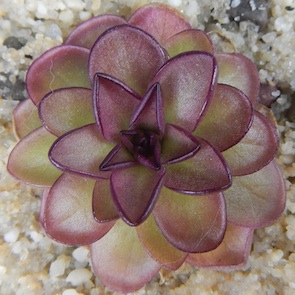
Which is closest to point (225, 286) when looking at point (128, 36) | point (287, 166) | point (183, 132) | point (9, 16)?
point (287, 166)

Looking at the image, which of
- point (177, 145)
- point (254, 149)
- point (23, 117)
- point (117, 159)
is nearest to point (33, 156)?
point (23, 117)

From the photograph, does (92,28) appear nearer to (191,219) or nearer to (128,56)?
(128,56)

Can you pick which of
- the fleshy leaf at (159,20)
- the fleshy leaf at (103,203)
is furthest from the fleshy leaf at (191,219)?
the fleshy leaf at (159,20)

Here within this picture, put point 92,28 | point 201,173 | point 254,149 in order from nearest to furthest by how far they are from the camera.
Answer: point 201,173 < point 254,149 < point 92,28

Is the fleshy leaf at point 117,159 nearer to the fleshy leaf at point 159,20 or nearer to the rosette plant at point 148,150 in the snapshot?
the rosette plant at point 148,150

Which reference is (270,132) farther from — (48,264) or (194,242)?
(48,264)

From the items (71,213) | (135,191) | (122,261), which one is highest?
(135,191)
